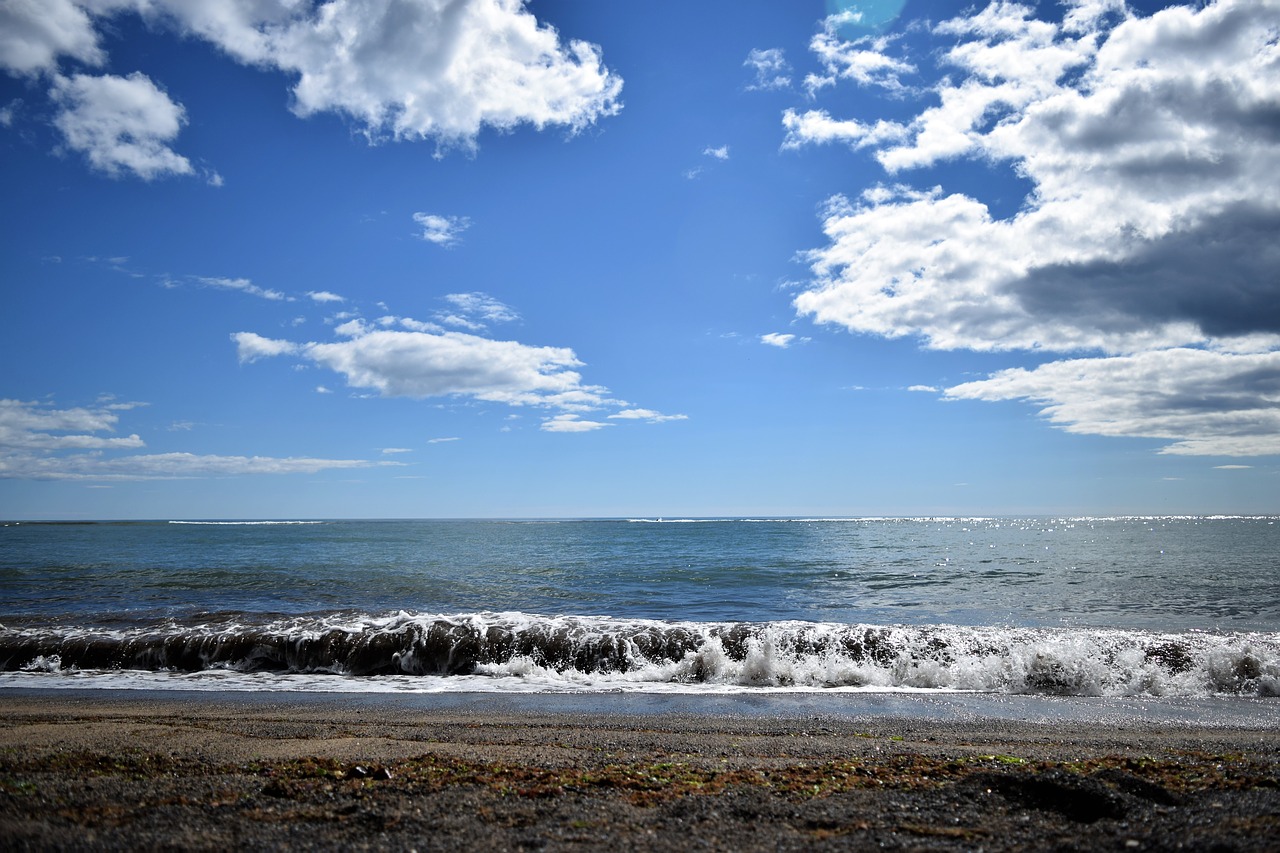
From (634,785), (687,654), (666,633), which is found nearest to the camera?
(634,785)

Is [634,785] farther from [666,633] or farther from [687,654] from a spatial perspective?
[666,633]

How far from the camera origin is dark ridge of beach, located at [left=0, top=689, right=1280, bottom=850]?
441 cm

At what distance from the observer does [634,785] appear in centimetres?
570

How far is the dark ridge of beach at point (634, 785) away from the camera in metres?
4.41

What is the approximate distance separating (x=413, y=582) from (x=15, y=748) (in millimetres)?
24757

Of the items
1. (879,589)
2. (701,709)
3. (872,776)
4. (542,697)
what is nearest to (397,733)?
(542,697)

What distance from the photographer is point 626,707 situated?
10.9 meters

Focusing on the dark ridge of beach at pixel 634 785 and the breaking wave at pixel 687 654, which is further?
the breaking wave at pixel 687 654

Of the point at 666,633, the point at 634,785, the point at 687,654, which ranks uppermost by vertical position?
the point at 634,785

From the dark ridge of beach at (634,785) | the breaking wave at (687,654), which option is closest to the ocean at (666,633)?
the breaking wave at (687,654)

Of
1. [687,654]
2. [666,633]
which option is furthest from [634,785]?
[666,633]

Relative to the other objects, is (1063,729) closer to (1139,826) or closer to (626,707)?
(1139,826)

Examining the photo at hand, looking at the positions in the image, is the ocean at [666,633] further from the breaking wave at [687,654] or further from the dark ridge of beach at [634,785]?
the dark ridge of beach at [634,785]

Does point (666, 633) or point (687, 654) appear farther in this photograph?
point (666, 633)
